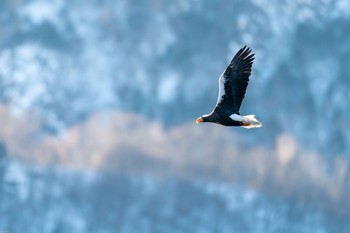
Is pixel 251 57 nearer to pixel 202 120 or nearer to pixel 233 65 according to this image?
pixel 233 65

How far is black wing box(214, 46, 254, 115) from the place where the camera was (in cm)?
7762

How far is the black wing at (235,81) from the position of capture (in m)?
77.6

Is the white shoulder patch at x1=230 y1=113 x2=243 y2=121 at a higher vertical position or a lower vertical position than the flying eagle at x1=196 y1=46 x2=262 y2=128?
lower

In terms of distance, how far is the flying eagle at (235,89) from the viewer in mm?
77688

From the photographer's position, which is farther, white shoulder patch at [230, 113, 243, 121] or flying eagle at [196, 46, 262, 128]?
white shoulder patch at [230, 113, 243, 121]

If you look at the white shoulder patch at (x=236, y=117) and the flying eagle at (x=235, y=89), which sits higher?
the flying eagle at (x=235, y=89)

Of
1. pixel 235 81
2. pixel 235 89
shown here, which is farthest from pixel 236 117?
pixel 235 81

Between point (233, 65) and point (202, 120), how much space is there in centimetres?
577

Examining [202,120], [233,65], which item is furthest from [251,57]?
[202,120]

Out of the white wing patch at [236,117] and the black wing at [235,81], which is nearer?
the black wing at [235,81]

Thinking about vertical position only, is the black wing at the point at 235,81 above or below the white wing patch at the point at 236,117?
above

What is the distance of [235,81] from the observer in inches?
3076

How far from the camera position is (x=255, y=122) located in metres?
77.9

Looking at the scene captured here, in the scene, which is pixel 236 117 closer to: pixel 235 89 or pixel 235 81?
pixel 235 89
